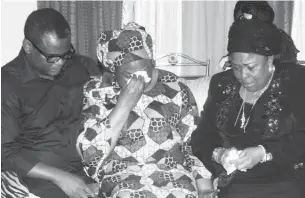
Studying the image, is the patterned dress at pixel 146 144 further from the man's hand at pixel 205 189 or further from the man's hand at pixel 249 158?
the man's hand at pixel 249 158

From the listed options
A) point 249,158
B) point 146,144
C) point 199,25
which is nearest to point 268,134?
point 249,158

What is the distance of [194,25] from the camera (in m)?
4.29

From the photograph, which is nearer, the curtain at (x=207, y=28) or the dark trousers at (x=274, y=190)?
the dark trousers at (x=274, y=190)

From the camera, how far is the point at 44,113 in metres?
2.36

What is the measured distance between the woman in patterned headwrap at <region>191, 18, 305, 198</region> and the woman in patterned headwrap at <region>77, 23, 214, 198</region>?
12 cm

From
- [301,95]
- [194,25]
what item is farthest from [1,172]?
[194,25]

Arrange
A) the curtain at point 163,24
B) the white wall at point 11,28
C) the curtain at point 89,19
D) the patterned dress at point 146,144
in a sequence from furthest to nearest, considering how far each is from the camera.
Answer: the curtain at point 163,24
the curtain at point 89,19
the white wall at point 11,28
the patterned dress at point 146,144

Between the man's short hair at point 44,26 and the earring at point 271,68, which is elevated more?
the man's short hair at point 44,26

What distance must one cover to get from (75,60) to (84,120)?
435 millimetres

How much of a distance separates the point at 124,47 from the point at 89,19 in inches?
69.1

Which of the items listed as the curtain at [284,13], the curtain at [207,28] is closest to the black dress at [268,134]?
the curtain at [207,28]

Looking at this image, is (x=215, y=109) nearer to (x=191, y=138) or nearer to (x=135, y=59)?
(x=191, y=138)

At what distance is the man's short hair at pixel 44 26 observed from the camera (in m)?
2.31

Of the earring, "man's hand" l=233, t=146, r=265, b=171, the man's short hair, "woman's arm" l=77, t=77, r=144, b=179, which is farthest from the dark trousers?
the man's short hair
